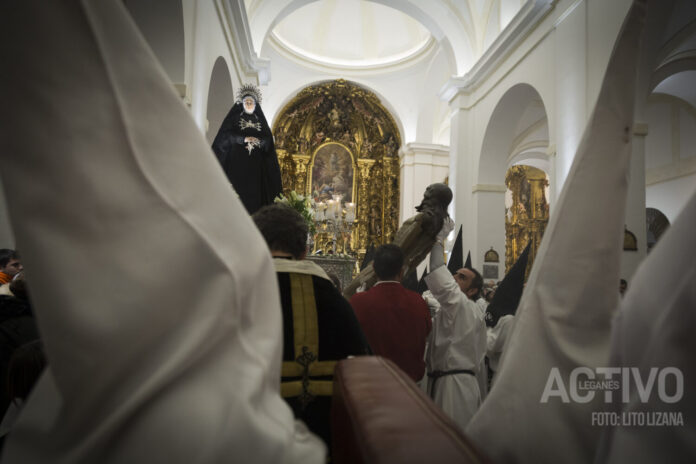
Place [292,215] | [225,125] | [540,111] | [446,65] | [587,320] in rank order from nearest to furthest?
1. [587,320]
2. [292,215]
3. [225,125]
4. [540,111]
5. [446,65]

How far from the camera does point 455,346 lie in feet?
9.14

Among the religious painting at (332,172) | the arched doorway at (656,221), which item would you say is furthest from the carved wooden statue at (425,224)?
the religious painting at (332,172)

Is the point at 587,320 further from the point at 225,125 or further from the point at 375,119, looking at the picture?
the point at 375,119

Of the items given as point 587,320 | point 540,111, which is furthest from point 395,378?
point 540,111

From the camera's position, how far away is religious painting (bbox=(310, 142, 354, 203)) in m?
14.1

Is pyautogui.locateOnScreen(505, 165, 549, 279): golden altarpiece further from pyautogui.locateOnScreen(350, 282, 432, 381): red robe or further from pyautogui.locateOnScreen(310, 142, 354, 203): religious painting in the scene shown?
pyautogui.locateOnScreen(350, 282, 432, 381): red robe

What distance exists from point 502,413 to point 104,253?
77cm

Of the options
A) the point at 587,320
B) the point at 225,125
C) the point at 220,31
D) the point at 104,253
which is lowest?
the point at 587,320

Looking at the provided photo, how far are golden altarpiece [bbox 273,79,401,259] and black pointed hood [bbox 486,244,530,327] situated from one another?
10.7 meters

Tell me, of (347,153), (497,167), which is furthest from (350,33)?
(497,167)

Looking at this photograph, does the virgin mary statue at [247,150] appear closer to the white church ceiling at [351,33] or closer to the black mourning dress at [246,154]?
the black mourning dress at [246,154]

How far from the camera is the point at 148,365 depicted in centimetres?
49

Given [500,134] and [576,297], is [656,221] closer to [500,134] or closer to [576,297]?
[500,134]

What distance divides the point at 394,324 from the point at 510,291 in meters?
1.04
